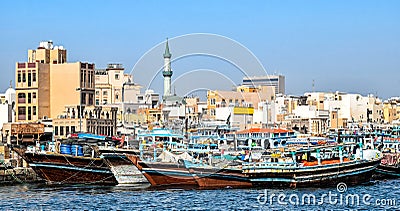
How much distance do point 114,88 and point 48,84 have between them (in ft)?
78.3

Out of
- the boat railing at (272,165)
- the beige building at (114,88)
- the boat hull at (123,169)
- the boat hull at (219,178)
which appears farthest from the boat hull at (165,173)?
the beige building at (114,88)

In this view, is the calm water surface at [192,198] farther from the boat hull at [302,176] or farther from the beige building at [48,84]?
the beige building at [48,84]

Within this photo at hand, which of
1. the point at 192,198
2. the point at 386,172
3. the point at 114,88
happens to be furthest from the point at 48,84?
the point at 192,198

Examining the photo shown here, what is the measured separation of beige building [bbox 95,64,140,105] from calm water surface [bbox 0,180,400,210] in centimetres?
5616

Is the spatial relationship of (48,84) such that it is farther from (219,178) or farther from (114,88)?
(219,178)

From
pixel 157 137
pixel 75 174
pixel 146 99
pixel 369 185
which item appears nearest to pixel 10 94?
pixel 146 99

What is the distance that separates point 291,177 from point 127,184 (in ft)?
43.8

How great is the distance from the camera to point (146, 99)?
11056 centimetres

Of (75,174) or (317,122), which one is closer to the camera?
(75,174)

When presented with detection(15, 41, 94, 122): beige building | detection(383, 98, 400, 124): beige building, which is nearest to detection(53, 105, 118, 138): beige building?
detection(15, 41, 94, 122): beige building

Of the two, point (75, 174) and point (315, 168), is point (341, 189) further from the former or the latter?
point (75, 174)

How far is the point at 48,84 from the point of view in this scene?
9331 cm

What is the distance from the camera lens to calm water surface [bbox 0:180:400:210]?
4547cm

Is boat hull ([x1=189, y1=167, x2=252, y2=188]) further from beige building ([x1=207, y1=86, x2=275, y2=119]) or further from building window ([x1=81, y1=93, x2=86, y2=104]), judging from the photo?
beige building ([x1=207, y1=86, x2=275, y2=119])
